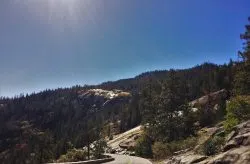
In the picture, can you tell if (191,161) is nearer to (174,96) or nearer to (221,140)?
(221,140)

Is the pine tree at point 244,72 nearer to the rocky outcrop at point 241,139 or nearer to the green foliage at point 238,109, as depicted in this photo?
the green foliage at point 238,109

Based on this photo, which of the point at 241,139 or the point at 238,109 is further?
the point at 238,109

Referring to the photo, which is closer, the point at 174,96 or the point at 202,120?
the point at 174,96

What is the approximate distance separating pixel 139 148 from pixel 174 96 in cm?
1317

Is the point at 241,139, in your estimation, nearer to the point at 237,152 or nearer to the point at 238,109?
the point at 237,152

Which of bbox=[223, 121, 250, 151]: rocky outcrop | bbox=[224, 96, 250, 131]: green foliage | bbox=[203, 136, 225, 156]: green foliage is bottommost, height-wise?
bbox=[203, 136, 225, 156]: green foliage

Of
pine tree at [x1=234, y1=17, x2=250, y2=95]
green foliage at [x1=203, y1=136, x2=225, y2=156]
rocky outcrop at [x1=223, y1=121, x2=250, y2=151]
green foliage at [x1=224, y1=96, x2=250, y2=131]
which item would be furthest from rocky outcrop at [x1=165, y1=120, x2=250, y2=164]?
pine tree at [x1=234, y1=17, x2=250, y2=95]

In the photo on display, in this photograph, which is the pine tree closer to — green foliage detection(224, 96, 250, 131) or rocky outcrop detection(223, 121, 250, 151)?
green foliage detection(224, 96, 250, 131)

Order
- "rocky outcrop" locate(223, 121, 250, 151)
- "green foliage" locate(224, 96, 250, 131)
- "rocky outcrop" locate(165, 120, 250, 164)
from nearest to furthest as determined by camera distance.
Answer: "rocky outcrop" locate(165, 120, 250, 164) < "rocky outcrop" locate(223, 121, 250, 151) < "green foliage" locate(224, 96, 250, 131)

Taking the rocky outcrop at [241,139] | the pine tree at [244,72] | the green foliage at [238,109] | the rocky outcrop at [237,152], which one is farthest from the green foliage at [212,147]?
the pine tree at [244,72]

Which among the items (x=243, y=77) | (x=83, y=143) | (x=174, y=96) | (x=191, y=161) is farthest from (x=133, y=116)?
(x=191, y=161)

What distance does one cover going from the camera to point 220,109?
7944 cm

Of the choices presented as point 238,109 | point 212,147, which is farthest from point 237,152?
point 238,109

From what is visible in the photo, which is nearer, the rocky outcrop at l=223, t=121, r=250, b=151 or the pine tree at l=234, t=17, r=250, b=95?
the rocky outcrop at l=223, t=121, r=250, b=151
